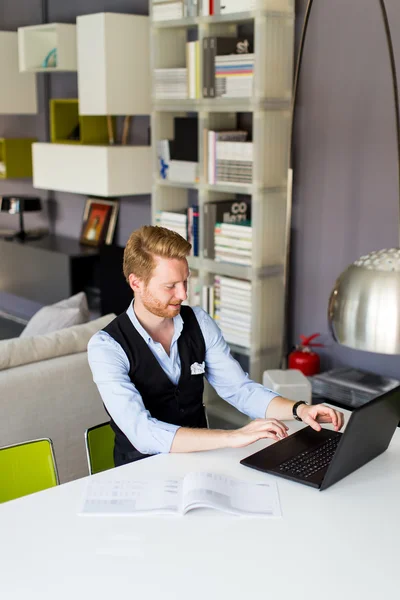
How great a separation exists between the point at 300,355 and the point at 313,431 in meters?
1.86

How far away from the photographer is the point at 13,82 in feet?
20.1

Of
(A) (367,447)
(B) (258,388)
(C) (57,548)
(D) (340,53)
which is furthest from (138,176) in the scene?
(C) (57,548)

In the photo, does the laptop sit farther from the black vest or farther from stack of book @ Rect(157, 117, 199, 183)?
stack of book @ Rect(157, 117, 199, 183)

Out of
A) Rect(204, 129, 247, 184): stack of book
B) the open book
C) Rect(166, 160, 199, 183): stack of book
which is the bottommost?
the open book

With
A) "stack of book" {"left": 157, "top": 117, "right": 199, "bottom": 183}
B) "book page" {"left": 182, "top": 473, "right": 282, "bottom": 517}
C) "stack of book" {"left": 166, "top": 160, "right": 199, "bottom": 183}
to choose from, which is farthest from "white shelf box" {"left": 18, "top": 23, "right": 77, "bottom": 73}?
"book page" {"left": 182, "top": 473, "right": 282, "bottom": 517}

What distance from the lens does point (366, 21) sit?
3934mm

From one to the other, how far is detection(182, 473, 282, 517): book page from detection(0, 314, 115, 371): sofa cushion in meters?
1.40

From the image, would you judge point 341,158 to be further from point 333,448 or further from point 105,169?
point 333,448

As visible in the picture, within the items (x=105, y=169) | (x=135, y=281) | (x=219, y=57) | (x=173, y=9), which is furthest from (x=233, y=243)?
(x=135, y=281)

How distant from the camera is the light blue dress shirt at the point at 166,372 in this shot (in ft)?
7.66

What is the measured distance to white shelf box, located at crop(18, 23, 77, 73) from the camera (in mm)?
5430

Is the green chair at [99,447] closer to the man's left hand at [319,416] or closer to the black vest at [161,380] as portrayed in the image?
the black vest at [161,380]

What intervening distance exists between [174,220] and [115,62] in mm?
1079

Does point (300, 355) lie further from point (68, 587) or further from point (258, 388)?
point (68, 587)
